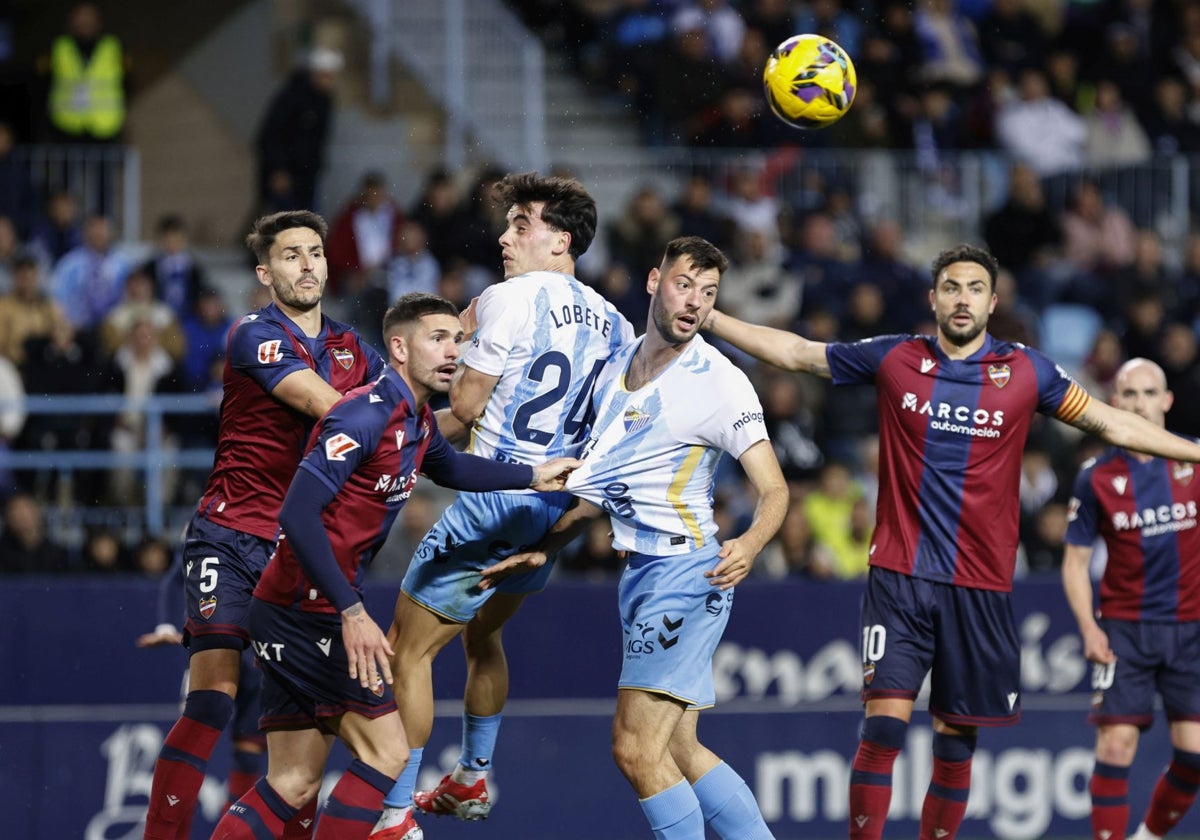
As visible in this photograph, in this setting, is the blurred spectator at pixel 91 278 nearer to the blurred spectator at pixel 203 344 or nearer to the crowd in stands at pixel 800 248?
the crowd in stands at pixel 800 248

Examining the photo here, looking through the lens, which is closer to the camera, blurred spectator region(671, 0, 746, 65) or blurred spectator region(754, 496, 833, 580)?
blurred spectator region(754, 496, 833, 580)

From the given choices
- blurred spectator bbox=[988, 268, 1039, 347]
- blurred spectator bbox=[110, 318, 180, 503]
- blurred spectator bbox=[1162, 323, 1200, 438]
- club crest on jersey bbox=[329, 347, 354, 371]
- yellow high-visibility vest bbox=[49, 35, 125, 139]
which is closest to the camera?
club crest on jersey bbox=[329, 347, 354, 371]

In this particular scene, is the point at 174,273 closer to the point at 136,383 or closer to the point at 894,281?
the point at 136,383

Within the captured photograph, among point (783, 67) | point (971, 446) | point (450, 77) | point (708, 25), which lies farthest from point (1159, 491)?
point (450, 77)

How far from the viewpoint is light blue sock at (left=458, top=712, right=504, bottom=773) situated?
8.52 m

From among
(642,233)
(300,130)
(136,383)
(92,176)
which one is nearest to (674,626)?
(136,383)

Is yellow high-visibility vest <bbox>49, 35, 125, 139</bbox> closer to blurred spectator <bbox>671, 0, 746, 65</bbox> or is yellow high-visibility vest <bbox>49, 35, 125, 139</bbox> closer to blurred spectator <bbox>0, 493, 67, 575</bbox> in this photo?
blurred spectator <bbox>0, 493, 67, 575</bbox>

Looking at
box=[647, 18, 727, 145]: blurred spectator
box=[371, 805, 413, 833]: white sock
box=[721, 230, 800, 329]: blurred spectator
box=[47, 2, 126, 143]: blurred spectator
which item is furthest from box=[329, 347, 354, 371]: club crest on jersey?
box=[47, 2, 126, 143]: blurred spectator

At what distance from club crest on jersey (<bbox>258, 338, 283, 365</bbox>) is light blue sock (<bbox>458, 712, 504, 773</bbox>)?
1.91 meters

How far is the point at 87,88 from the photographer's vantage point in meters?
15.7

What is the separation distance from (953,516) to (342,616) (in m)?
3.03

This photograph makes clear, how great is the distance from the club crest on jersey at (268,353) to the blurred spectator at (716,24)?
9.10 metres

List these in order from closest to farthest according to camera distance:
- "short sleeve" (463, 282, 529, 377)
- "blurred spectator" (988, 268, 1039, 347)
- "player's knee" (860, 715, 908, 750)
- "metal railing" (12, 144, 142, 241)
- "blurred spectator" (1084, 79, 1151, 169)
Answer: "short sleeve" (463, 282, 529, 377)
"player's knee" (860, 715, 908, 750)
"blurred spectator" (988, 268, 1039, 347)
"metal railing" (12, 144, 142, 241)
"blurred spectator" (1084, 79, 1151, 169)

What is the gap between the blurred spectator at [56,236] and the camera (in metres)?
14.7
